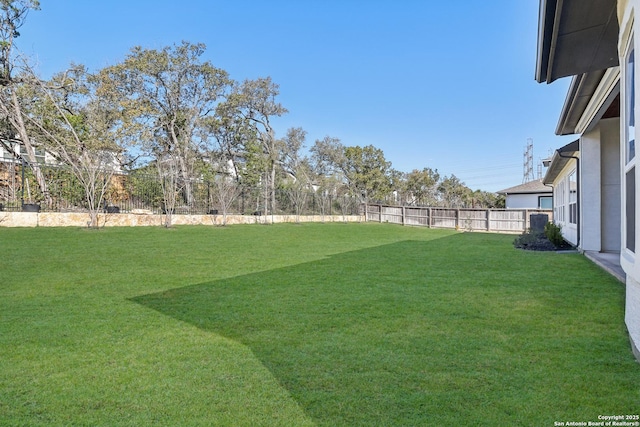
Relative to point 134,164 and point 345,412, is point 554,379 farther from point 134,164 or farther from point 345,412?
point 134,164

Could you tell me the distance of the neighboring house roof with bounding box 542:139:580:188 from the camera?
9.23m

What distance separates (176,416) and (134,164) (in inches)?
885

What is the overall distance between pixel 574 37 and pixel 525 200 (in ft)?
90.7

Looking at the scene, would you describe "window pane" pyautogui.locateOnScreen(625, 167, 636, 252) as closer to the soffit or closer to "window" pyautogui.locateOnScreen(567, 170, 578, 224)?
the soffit

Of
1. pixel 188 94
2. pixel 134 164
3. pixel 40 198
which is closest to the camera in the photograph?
pixel 40 198

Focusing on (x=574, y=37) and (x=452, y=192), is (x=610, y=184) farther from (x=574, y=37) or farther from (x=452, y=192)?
(x=452, y=192)

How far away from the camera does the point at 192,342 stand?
2.99 m

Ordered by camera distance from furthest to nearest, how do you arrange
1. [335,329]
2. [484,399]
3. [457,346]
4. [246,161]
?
[246,161] → [335,329] → [457,346] → [484,399]

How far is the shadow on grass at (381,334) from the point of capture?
2.10 meters

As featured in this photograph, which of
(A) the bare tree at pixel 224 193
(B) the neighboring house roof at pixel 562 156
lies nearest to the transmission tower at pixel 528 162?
(B) the neighboring house roof at pixel 562 156

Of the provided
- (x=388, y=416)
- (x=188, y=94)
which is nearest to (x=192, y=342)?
(x=388, y=416)

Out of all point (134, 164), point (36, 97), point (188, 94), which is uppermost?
point (188, 94)

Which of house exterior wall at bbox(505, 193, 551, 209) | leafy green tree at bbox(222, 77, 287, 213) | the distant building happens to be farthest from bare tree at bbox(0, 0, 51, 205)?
house exterior wall at bbox(505, 193, 551, 209)

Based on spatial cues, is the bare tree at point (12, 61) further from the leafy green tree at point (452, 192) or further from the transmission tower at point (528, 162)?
the transmission tower at point (528, 162)
